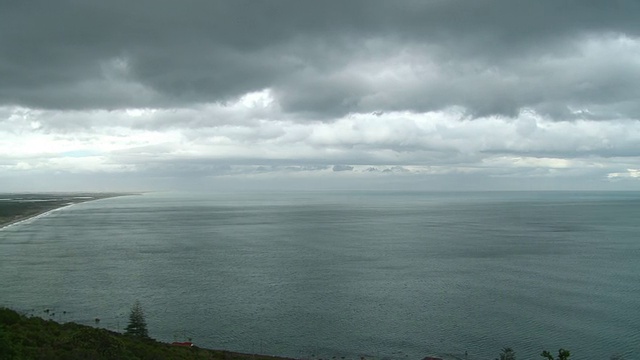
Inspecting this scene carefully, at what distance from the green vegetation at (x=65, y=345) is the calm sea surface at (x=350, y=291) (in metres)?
9.79

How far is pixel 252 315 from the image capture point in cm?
4553

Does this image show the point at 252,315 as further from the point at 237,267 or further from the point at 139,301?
the point at 237,267

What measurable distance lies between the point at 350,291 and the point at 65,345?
114 ft

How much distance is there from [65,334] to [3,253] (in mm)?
64239

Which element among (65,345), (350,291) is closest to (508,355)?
(350,291)

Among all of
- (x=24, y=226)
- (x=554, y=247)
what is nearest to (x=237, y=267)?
(x=554, y=247)

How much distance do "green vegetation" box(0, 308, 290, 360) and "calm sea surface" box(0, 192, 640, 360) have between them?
9.79 metres

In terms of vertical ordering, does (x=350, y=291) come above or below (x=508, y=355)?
above

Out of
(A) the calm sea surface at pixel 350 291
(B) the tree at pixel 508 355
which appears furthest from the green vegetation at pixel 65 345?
(B) the tree at pixel 508 355

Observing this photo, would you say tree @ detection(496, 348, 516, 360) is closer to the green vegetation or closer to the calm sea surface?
the calm sea surface

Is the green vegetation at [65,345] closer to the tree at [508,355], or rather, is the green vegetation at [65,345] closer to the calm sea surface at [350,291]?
the calm sea surface at [350,291]

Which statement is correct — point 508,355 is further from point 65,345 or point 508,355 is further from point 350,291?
point 65,345

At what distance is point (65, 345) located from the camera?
2472 centimetres

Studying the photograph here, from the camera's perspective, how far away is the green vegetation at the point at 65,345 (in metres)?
22.4
